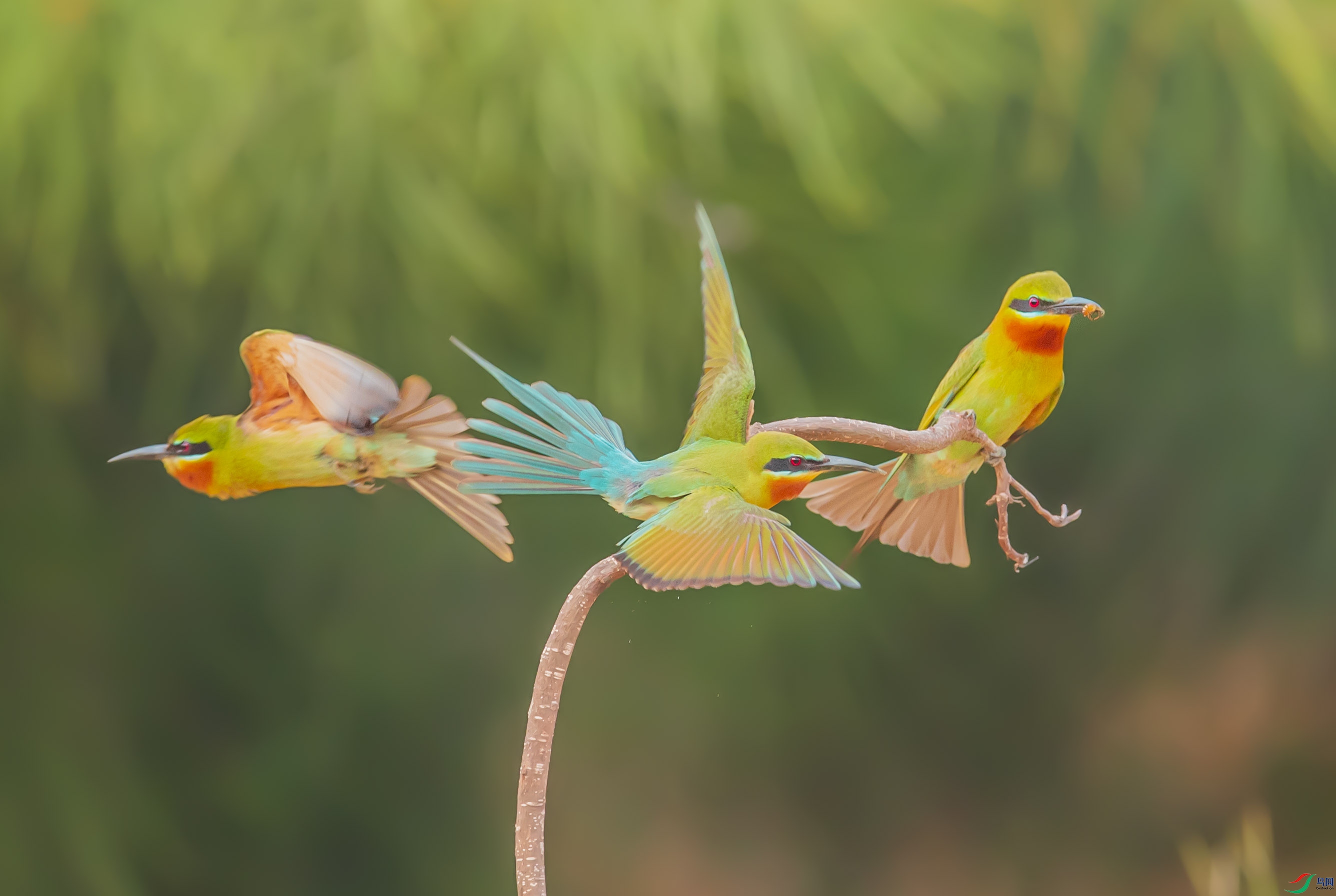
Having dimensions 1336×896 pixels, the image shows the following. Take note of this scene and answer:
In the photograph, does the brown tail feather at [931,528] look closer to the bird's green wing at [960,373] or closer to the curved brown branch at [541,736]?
the bird's green wing at [960,373]

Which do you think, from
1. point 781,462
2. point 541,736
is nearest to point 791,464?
point 781,462

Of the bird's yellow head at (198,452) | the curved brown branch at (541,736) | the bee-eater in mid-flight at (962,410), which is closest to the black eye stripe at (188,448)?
the bird's yellow head at (198,452)

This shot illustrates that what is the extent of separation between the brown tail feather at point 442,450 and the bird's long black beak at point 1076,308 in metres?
0.22

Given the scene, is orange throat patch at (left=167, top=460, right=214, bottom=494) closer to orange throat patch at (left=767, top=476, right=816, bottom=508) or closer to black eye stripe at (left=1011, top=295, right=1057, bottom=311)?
orange throat patch at (left=767, top=476, right=816, bottom=508)

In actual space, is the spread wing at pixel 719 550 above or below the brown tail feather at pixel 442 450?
below

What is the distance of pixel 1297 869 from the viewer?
102 cm

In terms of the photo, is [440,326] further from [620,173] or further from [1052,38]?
[1052,38]

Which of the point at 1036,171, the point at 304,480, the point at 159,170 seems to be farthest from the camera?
the point at 1036,171

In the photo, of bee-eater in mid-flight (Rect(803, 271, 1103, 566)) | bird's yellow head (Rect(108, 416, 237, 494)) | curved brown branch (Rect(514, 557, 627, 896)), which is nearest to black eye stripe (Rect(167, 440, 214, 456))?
bird's yellow head (Rect(108, 416, 237, 494))

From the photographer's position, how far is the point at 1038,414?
46cm

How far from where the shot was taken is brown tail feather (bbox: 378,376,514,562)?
0.37 m

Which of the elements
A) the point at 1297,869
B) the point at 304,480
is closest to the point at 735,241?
the point at 304,480

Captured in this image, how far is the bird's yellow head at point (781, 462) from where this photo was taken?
350 mm

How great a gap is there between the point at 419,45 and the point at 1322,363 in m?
0.82
